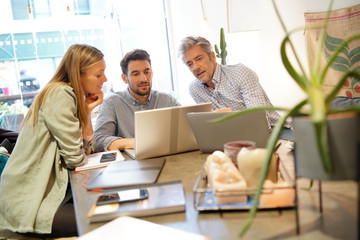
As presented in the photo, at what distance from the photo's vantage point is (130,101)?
8.35 feet

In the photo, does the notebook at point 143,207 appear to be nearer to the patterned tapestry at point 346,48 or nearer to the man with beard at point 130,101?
the man with beard at point 130,101

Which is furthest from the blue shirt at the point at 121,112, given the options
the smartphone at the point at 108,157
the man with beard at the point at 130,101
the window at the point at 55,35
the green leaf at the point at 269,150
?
the window at the point at 55,35

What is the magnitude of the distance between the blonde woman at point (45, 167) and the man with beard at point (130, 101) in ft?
1.99

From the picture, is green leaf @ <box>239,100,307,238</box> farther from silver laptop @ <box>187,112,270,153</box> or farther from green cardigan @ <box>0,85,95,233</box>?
green cardigan @ <box>0,85,95,233</box>

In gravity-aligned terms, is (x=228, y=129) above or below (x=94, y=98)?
below

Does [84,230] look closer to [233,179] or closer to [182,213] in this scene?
[182,213]

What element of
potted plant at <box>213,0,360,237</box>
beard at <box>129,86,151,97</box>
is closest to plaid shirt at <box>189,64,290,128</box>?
beard at <box>129,86,151,97</box>

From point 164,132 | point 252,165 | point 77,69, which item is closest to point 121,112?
point 77,69

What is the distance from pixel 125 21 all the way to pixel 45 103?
419cm

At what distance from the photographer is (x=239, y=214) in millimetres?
844

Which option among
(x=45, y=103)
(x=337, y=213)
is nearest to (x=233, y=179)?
(x=337, y=213)

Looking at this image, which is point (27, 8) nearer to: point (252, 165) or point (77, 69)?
point (77, 69)

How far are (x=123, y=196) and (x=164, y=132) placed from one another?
0.55 m

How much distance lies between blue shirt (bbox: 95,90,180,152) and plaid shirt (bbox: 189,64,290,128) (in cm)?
35
